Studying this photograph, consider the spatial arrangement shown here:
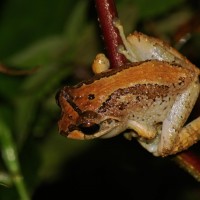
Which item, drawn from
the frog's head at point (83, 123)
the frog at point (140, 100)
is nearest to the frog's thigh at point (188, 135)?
the frog at point (140, 100)

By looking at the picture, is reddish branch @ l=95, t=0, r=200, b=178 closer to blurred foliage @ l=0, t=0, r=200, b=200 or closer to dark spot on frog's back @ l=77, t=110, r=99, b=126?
dark spot on frog's back @ l=77, t=110, r=99, b=126

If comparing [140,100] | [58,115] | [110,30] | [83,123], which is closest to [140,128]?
[140,100]

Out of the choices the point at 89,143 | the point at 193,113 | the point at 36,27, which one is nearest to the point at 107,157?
the point at 89,143

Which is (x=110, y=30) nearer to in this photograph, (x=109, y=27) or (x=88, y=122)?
(x=109, y=27)

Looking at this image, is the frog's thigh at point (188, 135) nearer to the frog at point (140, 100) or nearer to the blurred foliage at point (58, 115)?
the frog at point (140, 100)

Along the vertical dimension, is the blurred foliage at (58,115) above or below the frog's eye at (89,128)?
below

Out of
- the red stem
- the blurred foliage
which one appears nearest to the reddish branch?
the red stem
